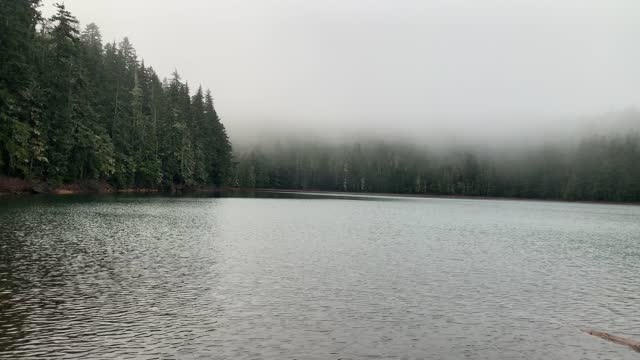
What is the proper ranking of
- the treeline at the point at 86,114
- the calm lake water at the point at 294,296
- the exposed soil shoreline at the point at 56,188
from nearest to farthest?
the calm lake water at the point at 294,296 < the treeline at the point at 86,114 < the exposed soil shoreline at the point at 56,188

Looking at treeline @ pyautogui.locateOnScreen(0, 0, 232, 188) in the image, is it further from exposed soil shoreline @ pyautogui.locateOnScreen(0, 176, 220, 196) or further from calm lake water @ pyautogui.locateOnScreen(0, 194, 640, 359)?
calm lake water @ pyautogui.locateOnScreen(0, 194, 640, 359)

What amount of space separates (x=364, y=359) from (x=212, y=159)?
154525mm

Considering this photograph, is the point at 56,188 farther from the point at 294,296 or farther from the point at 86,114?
the point at 294,296

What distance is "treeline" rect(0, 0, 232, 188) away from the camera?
244ft

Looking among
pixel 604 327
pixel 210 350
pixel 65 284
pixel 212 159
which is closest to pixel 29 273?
pixel 65 284

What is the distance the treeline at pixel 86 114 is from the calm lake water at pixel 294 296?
37.0 m

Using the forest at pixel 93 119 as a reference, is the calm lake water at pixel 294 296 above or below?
below

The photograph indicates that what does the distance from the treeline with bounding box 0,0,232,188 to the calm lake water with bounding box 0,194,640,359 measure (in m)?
37.0

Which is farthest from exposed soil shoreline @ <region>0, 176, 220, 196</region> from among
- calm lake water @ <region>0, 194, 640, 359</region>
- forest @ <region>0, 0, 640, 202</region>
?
calm lake water @ <region>0, 194, 640, 359</region>

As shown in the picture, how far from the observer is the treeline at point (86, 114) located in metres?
74.4

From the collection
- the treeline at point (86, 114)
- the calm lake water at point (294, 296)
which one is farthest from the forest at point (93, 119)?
the calm lake water at point (294, 296)

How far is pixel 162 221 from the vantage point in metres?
54.8

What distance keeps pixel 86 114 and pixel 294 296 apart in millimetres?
90698

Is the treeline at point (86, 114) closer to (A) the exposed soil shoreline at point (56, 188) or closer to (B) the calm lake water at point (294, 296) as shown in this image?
(A) the exposed soil shoreline at point (56, 188)
